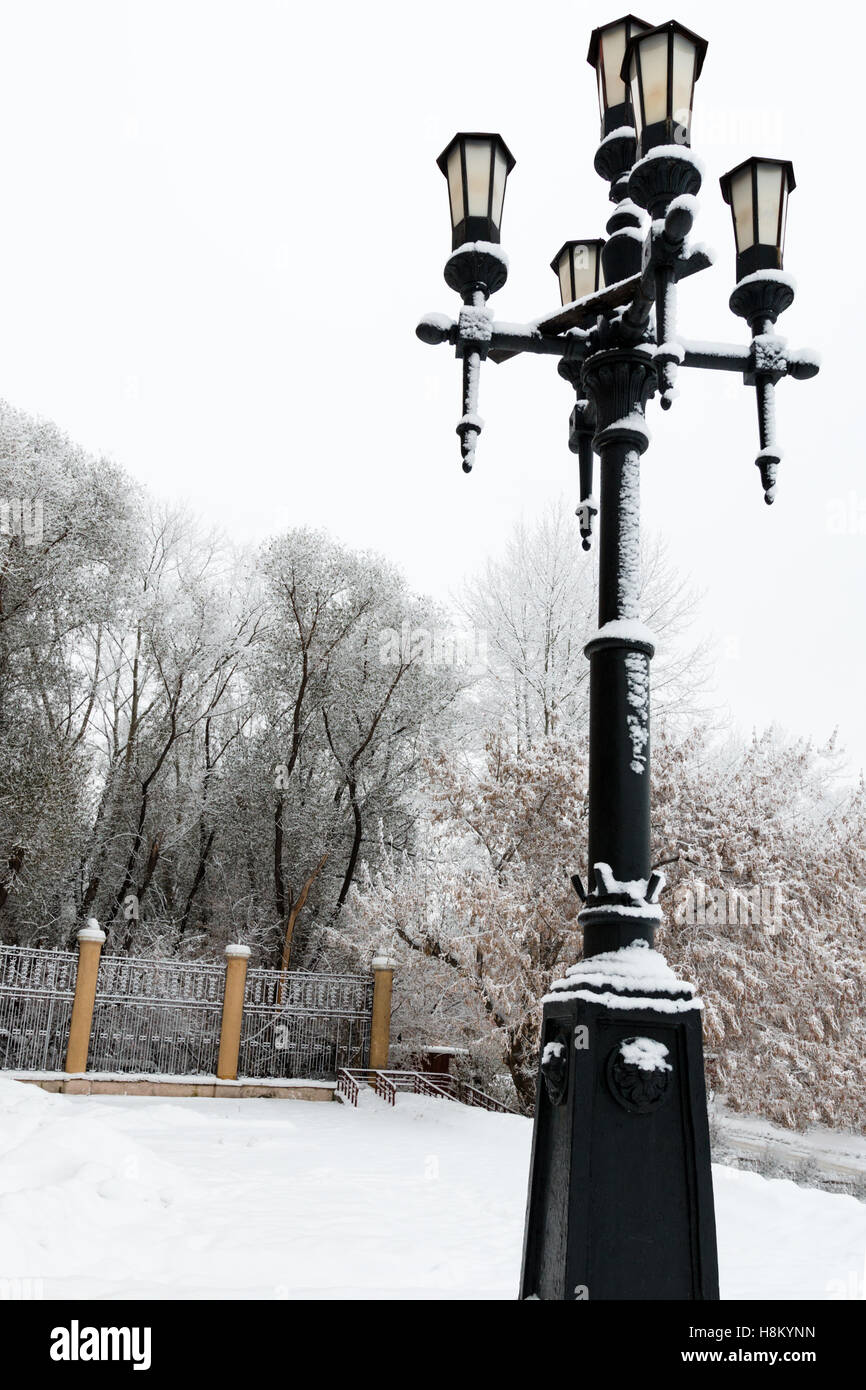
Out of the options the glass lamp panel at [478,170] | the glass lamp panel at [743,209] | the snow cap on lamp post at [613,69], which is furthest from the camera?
the snow cap on lamp post at [613,69]

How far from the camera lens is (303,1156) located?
9.97 m

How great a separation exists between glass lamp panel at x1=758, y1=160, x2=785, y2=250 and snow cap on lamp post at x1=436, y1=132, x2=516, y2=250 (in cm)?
110

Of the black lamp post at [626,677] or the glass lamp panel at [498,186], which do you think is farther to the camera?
the glass lamp panel at [498,186]

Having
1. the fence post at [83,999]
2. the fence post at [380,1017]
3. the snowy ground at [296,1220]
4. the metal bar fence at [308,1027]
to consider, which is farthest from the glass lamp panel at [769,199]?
the metal bar fence at [308,1027]

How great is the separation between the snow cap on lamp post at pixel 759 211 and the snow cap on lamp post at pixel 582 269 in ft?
3.04

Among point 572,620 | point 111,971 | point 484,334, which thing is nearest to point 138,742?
point 111,971

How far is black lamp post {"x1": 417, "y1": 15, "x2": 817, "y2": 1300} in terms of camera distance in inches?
116

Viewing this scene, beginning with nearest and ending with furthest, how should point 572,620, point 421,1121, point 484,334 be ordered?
point 484,334, point 421,1121, point 572,620

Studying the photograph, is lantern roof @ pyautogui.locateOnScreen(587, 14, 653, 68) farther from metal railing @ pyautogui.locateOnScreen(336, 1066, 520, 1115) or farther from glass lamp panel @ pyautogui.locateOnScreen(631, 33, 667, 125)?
metal railing @ pyautogui.locateOnScreen(336, 1066, 520, 1115)

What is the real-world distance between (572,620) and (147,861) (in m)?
11.9

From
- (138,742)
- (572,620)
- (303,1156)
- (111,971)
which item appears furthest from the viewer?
(138,742)

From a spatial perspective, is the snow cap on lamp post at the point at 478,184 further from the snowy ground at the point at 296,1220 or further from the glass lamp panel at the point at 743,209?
the snowy ground at the point at 296,1220

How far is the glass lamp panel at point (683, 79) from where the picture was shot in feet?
11.9
